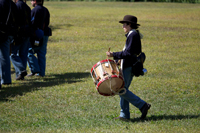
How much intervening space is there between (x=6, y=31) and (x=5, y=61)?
2.65 ft

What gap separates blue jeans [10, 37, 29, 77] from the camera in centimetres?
880

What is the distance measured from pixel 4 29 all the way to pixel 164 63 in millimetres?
6053

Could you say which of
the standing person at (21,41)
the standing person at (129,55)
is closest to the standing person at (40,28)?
the standing person at (21,41)

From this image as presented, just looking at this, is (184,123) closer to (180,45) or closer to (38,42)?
(38,42)

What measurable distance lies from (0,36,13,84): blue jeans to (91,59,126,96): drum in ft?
11.5

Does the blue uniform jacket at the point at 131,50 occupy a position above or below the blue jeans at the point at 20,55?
above

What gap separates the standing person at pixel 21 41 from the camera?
28.1 ft

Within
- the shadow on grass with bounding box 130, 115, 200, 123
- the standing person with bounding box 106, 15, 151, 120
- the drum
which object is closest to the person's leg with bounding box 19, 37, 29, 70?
the drum

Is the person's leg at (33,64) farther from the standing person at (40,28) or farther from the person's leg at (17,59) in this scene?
the person's leg at (17,59)

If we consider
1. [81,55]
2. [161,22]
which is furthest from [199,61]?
[161,22]

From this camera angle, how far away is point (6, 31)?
7.88m

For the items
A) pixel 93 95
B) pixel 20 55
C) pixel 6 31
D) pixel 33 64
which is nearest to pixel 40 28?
pixel 20 55

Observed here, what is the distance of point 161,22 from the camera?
77.1 feet

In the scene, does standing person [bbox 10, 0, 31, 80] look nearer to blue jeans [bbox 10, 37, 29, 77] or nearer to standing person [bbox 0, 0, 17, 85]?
blue jeans [bbox 10, 37, 29, 77]
